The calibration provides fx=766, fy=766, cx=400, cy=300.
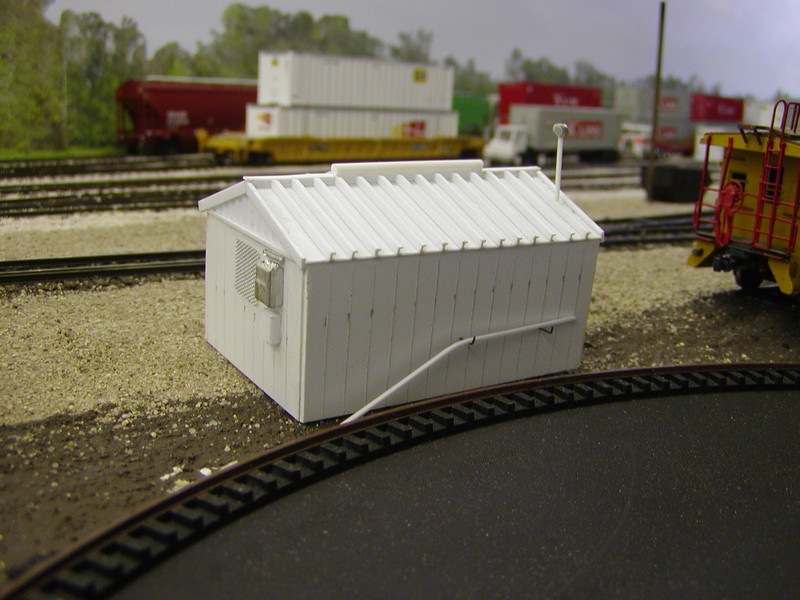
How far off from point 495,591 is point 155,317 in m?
6.52

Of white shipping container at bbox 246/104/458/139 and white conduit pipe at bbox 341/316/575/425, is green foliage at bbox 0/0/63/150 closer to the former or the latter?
white shipping container at bbox 246/104/458/139

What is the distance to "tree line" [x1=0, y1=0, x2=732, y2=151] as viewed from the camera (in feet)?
58.7

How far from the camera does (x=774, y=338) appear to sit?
1070 cm

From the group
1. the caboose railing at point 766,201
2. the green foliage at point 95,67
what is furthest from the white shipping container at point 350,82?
the caboose railing at point 766,201

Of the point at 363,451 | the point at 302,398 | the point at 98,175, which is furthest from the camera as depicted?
the point at 98,175

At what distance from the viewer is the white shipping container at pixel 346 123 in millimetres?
24875

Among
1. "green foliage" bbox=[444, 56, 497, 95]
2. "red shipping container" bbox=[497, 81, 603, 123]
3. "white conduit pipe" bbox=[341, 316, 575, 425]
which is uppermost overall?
"green foliage" bbox=[444, 56, 497, 95]

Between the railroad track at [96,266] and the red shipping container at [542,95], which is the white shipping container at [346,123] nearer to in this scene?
the red shipping container at [542,95]

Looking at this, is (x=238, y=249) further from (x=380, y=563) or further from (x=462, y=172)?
(x=380, y=563)

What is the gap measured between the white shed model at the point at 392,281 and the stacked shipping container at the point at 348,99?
665 inches

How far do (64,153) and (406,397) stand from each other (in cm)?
1674

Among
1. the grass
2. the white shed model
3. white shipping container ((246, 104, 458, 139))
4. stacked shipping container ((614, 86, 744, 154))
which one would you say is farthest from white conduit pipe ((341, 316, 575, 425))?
stacked shipping container ((614, 86, 744, 154))

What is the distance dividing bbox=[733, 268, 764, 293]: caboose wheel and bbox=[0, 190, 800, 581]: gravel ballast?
24 cm

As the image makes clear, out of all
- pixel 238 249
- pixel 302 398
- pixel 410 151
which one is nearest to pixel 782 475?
pixel 302 398
